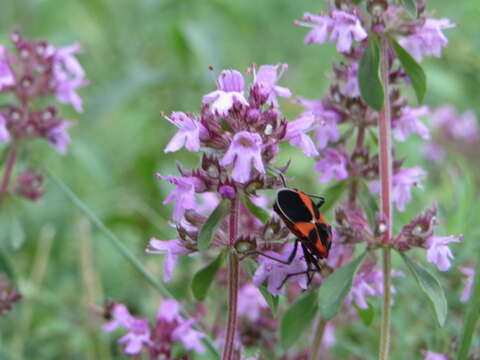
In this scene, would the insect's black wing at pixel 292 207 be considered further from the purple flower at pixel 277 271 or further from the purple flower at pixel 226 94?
the purple flower at pixel 226 94

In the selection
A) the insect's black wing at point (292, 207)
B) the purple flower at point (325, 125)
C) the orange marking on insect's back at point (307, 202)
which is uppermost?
the purple flower at point (325, 125)

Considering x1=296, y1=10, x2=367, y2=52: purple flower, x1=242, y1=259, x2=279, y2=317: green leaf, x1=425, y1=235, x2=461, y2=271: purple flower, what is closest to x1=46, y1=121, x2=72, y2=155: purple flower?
x1=296, y1=10, x2=367, y2=52: purple flower

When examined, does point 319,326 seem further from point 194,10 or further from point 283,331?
point 194,10

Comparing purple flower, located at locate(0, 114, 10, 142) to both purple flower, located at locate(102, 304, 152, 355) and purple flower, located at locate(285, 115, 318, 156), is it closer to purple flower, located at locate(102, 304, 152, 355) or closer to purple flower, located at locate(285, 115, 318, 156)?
purple flower, located at locate(102, 304, 152, 355)

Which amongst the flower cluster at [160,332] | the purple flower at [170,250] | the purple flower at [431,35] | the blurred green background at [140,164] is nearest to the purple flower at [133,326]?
the flower cluster at [160,332]

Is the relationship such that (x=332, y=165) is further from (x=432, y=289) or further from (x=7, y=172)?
(x=7, y=172)
